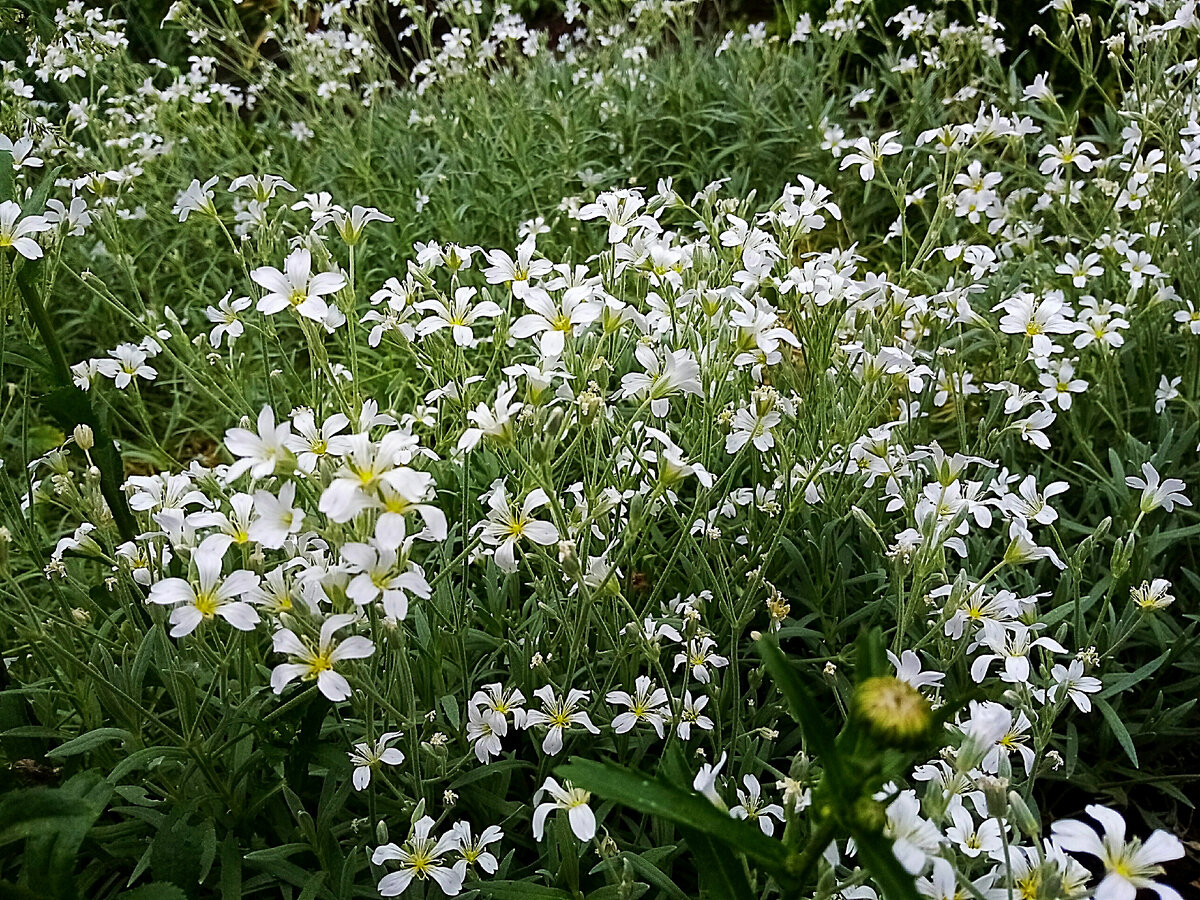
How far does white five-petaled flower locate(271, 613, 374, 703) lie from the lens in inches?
52.6

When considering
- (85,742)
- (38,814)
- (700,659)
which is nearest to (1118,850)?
(700,659)

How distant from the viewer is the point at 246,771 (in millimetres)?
1739

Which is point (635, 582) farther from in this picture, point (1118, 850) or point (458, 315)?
point (1118, 850)

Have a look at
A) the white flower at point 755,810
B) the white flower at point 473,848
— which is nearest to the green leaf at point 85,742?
the white flower at point 473,848

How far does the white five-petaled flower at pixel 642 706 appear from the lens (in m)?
1.82

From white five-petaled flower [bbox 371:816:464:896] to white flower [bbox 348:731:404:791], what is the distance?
11 centimetres

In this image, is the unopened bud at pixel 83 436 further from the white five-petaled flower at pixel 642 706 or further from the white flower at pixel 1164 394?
the white flower at pixel 1164 394

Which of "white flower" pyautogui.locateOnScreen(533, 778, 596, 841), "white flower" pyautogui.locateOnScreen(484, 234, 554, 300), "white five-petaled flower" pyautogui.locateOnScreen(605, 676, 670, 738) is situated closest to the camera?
"white flower" pyautogui.locateOnScreen(533, 778, 596, 841)

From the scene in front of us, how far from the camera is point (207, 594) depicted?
143 cm

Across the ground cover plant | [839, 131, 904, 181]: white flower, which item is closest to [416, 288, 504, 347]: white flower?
the ground cover plant

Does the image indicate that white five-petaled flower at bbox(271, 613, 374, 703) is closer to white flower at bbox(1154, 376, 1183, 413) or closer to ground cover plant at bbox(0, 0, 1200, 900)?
ground cover plant at bbox(0, 0, 1200, 900)

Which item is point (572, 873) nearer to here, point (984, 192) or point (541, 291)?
point (541, 291)

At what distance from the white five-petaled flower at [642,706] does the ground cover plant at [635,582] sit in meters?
0.01

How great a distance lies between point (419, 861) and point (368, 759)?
0.19 meters
